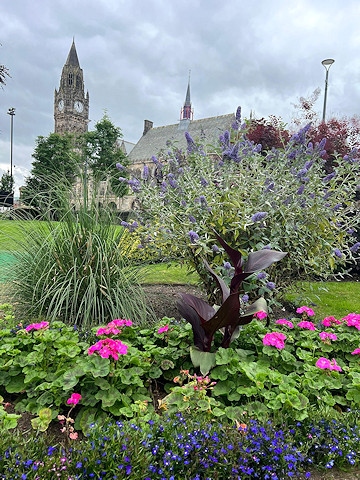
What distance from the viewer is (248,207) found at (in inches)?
121

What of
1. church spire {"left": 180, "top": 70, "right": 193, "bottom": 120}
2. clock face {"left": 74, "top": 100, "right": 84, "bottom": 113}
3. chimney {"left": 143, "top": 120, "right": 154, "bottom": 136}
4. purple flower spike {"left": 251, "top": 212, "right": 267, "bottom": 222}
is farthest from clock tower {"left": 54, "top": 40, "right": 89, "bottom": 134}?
purple flower spike {"left": 251, "top": 212, "right": 267, "bottom": 222}

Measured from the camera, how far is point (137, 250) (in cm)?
380

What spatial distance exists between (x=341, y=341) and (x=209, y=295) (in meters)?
1.34

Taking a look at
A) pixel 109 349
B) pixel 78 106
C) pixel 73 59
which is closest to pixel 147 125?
pixel 78 106

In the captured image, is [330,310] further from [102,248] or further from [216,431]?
[216,431]

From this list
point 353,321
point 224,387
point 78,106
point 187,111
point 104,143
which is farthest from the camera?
point 78,106

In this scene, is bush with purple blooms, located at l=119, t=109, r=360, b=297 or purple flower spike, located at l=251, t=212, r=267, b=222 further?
bush with purple blooms, located at l=119, t=109, r=360, b=297

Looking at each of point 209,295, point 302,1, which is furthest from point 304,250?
point 302,1

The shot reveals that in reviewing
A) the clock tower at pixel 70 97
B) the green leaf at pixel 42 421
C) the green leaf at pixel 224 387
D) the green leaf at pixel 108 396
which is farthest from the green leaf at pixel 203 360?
the clock tower at pixel 70 97

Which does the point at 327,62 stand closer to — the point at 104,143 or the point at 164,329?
the point at 164,329

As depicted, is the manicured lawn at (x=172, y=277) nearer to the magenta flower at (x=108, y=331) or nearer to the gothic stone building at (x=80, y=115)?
the magenta flower at (x=108, y=331)

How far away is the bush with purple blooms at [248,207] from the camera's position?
3.07 m

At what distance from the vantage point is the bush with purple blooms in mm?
3068

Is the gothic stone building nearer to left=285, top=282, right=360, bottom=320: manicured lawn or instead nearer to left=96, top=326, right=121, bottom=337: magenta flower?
left=285, top=282, right=360, bottom=320: manicured lawn
